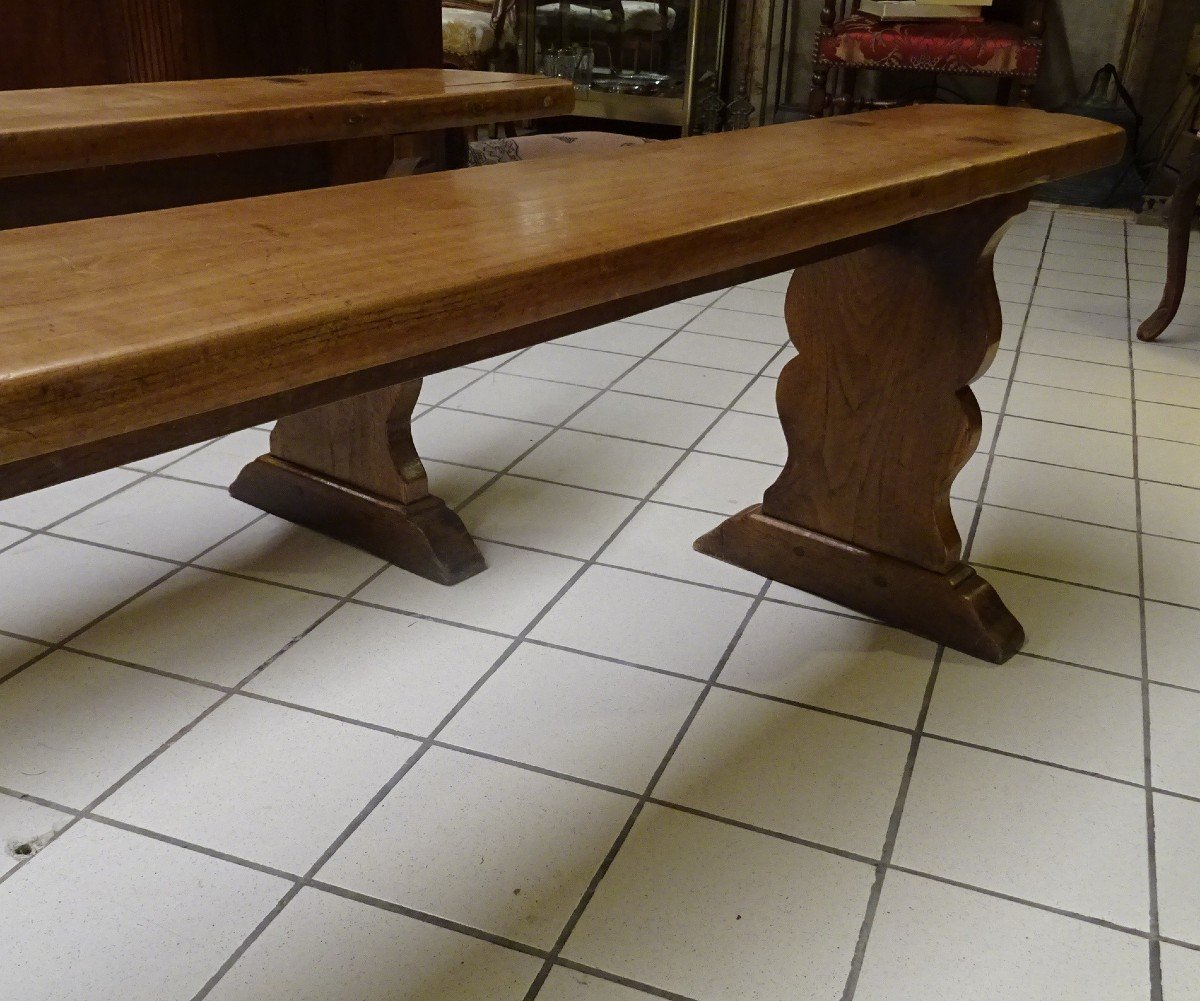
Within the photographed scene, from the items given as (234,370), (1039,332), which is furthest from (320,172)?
(1039,332)

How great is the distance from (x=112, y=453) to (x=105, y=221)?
24 centimetres

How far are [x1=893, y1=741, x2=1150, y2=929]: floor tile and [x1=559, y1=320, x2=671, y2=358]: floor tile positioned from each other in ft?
5.41

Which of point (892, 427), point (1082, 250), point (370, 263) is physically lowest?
point (1082, 250)

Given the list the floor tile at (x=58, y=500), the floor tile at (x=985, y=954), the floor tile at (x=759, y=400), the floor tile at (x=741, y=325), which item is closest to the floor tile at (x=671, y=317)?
the floor tile at (x=741, y=325)

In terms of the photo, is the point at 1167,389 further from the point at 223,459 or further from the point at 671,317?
the point at 223,459

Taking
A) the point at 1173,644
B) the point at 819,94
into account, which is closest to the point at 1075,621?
the point at 1173,644

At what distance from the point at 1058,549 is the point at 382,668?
113cm

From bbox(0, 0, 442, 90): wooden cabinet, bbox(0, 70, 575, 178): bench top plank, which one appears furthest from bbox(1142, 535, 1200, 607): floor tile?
bbox(0, 0, 442, 90): wooden cabinet

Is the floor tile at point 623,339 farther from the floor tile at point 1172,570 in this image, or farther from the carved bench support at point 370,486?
the floor tile at point 1172,570

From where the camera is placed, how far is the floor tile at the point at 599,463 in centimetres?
207

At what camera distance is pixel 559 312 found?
0.82 metres

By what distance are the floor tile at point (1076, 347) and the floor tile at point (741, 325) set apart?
2.08 ft

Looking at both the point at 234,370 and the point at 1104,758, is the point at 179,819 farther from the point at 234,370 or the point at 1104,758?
the point at 1104,758

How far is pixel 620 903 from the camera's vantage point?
44.4 inches
